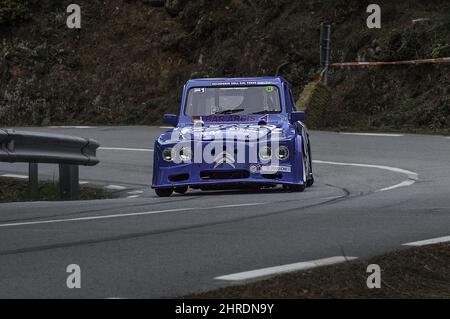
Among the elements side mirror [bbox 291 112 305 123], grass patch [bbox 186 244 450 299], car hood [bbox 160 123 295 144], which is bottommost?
grass patch [bbox 186 244 450 299]

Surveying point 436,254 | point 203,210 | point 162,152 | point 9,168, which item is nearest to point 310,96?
point 9,168

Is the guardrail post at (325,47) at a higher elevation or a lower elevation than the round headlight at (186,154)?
higher

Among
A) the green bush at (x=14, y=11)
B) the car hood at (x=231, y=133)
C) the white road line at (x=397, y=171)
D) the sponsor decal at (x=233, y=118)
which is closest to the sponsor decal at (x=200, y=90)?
the sponsor decal at (x=233, y=118)

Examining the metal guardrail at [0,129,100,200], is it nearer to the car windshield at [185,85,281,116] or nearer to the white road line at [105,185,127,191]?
the white road line at [105,185,127,191]

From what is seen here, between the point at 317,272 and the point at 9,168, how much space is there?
44.6 feet

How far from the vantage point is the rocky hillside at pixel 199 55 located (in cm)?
2884

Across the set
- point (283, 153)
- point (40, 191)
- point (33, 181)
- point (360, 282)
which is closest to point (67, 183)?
point (33, 181)

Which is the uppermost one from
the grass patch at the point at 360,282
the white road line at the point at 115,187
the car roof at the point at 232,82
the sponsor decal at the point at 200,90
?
the car roof at the point at 232,82

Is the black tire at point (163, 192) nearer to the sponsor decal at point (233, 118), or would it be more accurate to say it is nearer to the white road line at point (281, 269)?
the sponsor decal at point (233, 118)

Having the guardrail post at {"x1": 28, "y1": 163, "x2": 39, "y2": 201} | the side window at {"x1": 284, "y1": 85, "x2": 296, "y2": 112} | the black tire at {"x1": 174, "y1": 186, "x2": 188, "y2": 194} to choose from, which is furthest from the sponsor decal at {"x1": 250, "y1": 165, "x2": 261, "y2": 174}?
the guardrail post at {"x1": 28, "y1": 163, "x2": 39, "y2": 201}

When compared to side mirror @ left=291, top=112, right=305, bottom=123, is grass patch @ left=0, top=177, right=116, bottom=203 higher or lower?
lower

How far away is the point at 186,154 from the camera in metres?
15.0

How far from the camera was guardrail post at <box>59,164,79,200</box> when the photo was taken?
15.3m

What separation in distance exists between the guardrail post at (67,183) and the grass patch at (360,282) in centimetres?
816
